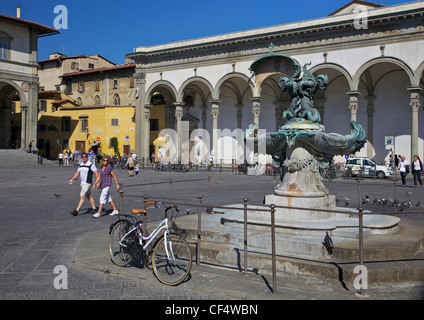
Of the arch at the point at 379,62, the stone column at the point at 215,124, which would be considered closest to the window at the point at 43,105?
the stone column at the point at 215,124

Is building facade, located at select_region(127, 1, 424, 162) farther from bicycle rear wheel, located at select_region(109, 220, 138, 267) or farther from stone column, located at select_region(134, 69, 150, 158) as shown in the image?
bicycle rear wheel, located at select_region(109, 220, 138, 267)

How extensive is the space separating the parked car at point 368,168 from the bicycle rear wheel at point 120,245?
19857 mm

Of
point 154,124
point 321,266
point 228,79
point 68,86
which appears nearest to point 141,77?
point 154,124

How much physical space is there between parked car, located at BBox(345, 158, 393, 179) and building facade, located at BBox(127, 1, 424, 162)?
2.19m

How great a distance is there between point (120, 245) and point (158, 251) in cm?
83

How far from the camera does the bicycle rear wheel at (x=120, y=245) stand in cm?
525

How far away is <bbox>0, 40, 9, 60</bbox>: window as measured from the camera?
32625 mm

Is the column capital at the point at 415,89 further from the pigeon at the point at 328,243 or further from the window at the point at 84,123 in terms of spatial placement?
the window at the point at 84,123

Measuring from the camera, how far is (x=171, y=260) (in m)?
4.70

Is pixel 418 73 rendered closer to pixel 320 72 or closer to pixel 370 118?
pixel 370 118

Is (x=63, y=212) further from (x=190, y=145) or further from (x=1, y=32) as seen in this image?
(x=1, y=32)

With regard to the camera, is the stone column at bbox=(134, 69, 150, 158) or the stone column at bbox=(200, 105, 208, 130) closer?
the stone column at bbox=(134, 69, 150, 158)

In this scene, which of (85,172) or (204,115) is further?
(204,115)

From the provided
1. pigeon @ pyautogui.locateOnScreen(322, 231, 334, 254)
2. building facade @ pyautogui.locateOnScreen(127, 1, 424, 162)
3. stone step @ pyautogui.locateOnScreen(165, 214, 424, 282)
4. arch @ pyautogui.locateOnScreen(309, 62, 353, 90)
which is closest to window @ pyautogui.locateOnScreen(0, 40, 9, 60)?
building facade @ pyautogui.locateOnScreen(127, 1, 424, 162)
